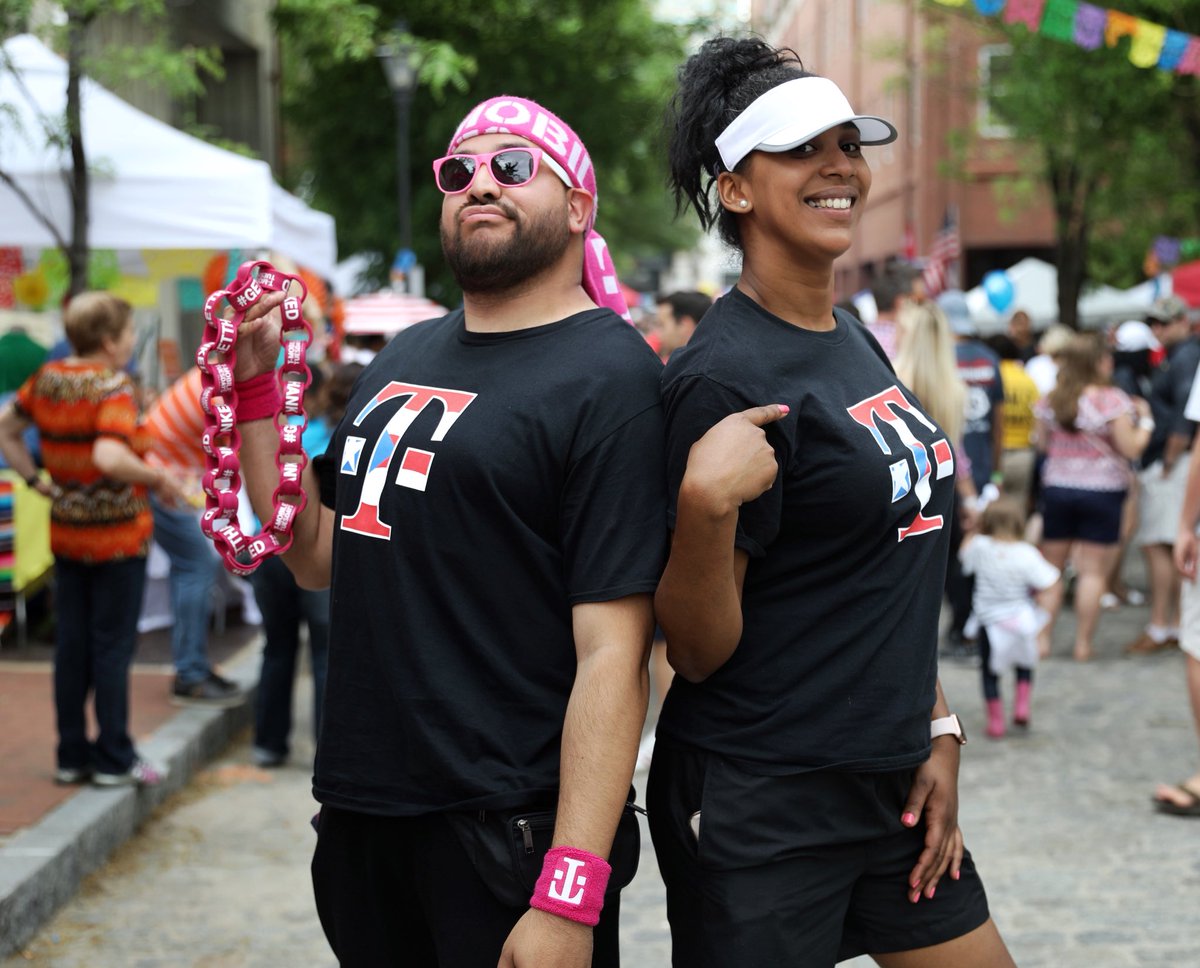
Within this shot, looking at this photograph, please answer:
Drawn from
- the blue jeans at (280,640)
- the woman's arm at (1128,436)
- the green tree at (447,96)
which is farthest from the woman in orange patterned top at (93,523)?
the green tree at (447,96)

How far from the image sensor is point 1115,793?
21.0 feet

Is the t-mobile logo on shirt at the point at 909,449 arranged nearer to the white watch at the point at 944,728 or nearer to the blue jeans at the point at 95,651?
the white watch at the point at 944,728

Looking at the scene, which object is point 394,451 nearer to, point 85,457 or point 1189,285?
point 85,457

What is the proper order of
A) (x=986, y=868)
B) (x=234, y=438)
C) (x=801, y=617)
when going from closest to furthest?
(x=801, y=617), (x=234, y=438), (x=986, y=868)

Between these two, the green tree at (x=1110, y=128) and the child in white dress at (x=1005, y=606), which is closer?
the child in white dress at (x=1005, y=606)

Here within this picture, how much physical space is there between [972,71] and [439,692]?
27.5 metres

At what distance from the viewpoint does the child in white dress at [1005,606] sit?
731cm

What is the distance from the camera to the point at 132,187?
26.7 ft

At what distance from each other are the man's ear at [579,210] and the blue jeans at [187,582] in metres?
5.35

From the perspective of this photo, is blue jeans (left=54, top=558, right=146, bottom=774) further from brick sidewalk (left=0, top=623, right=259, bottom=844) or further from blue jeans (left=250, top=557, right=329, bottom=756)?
blue jeans (left=250, top=557, right=329, bottom=756)

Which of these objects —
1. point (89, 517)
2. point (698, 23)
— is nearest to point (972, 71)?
point (698, 23)

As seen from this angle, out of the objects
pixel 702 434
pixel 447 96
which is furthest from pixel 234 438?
pixel 447 96

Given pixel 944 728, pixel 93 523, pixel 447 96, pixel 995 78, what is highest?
Result: pixel 995 78

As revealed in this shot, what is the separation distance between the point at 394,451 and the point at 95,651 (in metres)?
3.71
